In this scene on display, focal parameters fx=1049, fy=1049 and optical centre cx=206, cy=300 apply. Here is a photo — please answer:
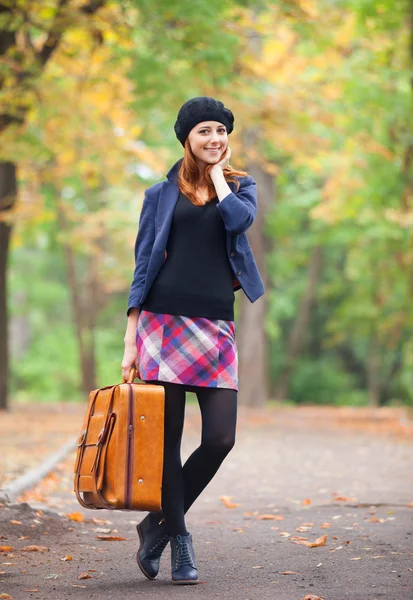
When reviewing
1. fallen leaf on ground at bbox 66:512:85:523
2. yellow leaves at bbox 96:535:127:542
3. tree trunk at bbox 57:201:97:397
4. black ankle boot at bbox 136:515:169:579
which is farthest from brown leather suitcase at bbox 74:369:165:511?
tree trunk at bbox 57:201:97:397

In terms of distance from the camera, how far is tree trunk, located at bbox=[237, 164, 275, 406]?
24578mm

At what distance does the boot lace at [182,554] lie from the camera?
15.7 ft

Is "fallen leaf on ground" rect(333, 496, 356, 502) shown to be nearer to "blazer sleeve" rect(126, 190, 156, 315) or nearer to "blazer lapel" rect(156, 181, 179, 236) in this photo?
"blazer sleeve" rect(126, 190, 156, 315)

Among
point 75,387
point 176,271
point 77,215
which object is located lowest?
point 75,387

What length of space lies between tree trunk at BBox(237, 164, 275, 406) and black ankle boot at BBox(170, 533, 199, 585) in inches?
774

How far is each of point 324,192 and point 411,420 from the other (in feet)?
20.9

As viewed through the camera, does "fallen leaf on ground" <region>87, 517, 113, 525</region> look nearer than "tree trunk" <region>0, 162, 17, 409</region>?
Yes

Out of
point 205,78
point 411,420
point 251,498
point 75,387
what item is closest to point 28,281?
point 75,387

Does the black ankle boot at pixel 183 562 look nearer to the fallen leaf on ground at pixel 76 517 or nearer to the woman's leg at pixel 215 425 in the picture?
the woman's leg at pixel 215 425

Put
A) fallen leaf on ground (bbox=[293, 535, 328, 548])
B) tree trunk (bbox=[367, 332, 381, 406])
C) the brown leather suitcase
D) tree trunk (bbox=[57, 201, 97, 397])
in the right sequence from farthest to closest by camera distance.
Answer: tree trunk (bbox=[367, 332, 381, 406]) → tree trunk (bbox=[57, 201, 97, 397]) → fallen leaf on ground (bbox=[293, 535, 328, 548]) → the brown leather suitcase

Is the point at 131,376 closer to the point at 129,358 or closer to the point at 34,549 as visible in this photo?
the point at 129,358

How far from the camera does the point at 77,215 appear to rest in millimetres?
26797

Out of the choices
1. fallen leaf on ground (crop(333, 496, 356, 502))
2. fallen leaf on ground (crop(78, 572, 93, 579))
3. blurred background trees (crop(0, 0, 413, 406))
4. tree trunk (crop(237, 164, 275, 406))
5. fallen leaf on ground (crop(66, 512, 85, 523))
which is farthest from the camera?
tree trunk (crop(237, 164, 275, 406))

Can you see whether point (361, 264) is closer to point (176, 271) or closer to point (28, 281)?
point (28, 281)
